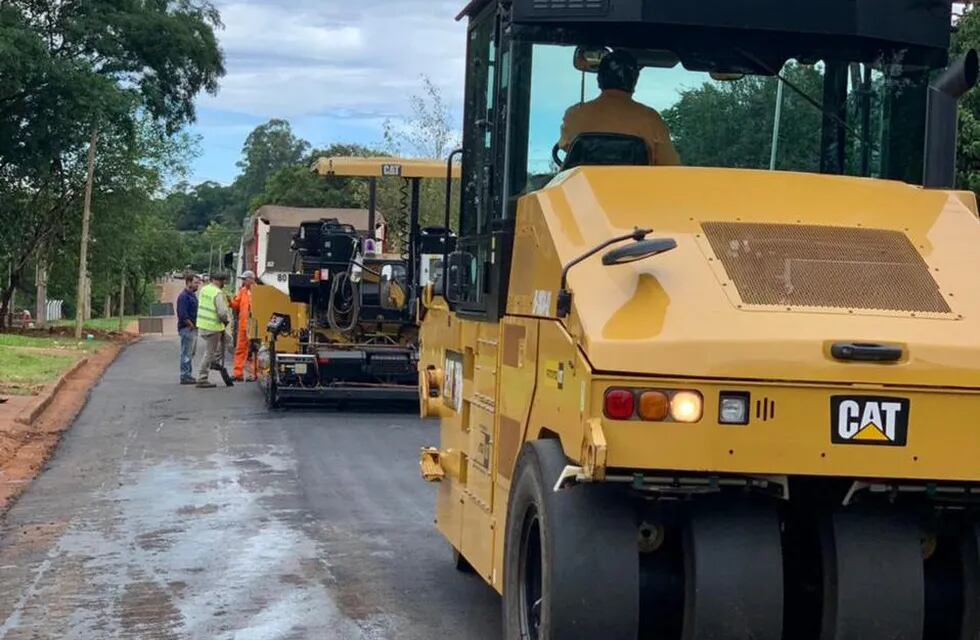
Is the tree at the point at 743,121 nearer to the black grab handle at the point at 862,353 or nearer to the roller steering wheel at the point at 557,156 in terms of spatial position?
the roller steering wheel at the point at 557,156

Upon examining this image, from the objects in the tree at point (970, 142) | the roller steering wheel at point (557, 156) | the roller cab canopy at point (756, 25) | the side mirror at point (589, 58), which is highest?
the tree at point (970, 142)

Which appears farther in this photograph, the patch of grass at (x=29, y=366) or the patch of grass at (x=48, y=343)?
the patch of grass at (x=48, y=343)

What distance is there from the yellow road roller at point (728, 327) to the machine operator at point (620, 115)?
0.04ft

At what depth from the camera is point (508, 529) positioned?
5.52 metres

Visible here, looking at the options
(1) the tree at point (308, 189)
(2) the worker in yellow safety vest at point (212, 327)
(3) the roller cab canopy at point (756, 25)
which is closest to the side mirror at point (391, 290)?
(2) the worker in yellow safety vest at point (212, 327)

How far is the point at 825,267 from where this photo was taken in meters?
5.03

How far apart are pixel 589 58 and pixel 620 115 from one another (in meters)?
0.30

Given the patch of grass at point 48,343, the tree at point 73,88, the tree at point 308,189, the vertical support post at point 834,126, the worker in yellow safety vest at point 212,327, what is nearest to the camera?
the vertical support post at point 834,126

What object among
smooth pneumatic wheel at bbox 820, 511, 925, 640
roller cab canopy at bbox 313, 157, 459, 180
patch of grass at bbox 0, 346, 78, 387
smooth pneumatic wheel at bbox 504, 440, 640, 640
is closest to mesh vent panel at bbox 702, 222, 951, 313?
smooth pneumatic wheel at bbox 820, 511, 925, 640

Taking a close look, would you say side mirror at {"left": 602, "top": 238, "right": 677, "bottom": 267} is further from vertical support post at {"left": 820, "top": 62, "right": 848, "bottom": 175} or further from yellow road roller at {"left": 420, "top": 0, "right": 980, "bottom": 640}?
vertical support post at {"left": 820, "top": 62, "right": 848, "bottom": 175}

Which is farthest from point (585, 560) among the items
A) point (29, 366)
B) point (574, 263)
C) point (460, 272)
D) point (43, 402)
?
point (29, 366)

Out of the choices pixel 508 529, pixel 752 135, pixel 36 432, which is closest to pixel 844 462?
Answer: pixel 508 529

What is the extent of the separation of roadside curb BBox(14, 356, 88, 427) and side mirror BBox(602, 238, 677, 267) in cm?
1211

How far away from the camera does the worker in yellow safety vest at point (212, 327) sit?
21.2 metres
